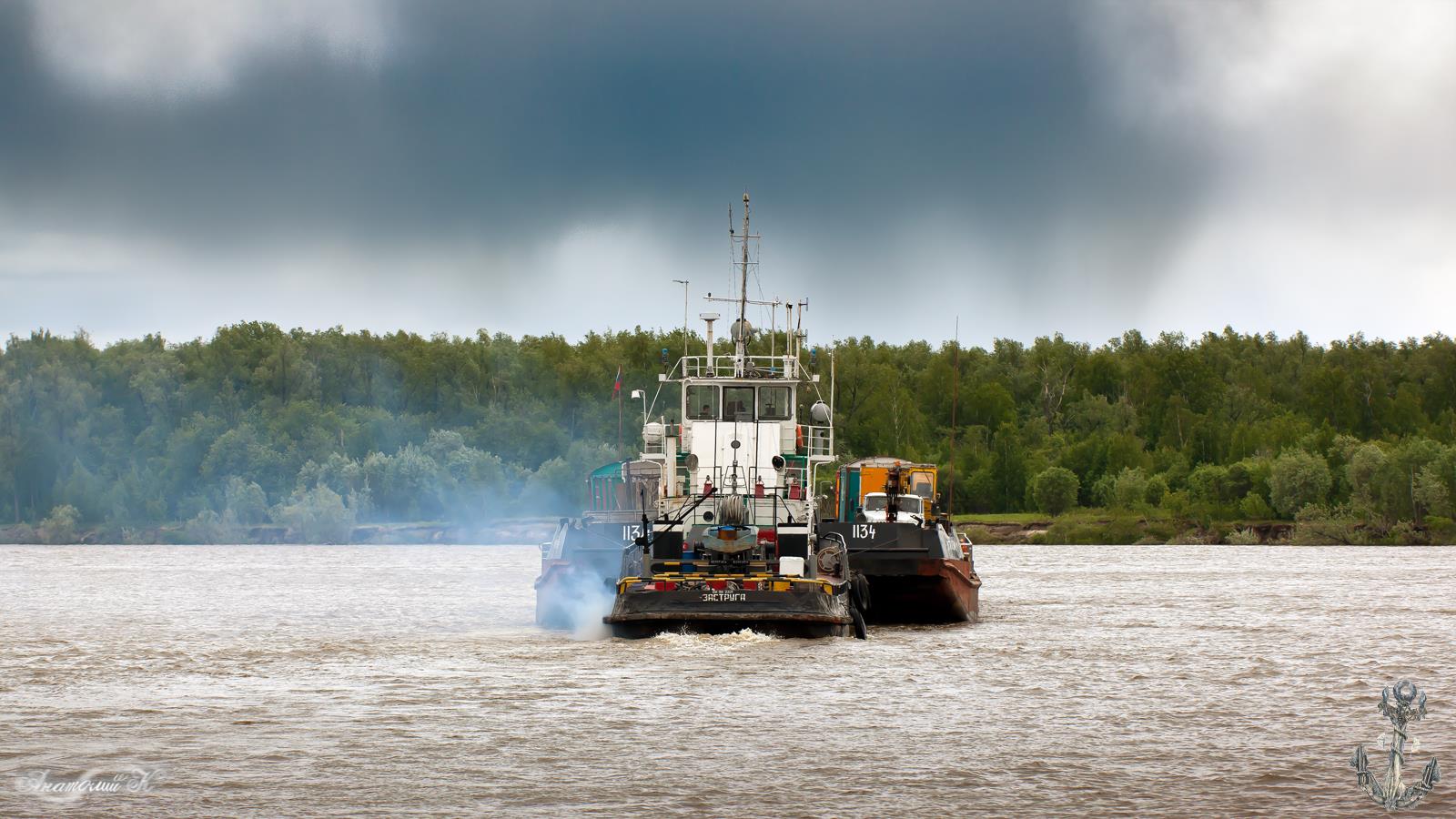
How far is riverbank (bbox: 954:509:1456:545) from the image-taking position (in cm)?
10506

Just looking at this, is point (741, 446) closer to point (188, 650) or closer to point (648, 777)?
point (188, 650)

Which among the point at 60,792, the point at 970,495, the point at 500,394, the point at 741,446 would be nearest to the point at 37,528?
the point at 500,394

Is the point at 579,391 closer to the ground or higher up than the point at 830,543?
higher up

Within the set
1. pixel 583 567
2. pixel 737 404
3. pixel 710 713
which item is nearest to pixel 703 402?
pixel 737 404

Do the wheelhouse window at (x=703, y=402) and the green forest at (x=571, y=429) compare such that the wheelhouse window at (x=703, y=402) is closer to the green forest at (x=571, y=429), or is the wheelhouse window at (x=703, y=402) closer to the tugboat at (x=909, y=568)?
the tugboat at (x=909, y=568)

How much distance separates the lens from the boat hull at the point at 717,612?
1154 inches

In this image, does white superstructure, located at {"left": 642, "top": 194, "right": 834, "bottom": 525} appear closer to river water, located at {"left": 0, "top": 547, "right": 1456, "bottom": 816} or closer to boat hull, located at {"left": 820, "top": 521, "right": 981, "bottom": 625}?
boat hull, located at {"left": 820, "top": 521, "right": 981, "bottom": 625}

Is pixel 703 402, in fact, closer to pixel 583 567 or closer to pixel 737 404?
pixel 737 404

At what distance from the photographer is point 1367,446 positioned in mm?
109438

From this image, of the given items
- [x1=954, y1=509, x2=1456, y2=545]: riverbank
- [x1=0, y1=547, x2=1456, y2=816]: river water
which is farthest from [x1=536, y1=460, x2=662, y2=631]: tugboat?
[x1=954, y1=509, x2=1456, y2=545]: riverbank

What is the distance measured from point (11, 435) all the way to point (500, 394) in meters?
36.9

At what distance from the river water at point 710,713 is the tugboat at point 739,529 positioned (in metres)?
0.67

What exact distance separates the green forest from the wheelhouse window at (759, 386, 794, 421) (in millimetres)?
66710

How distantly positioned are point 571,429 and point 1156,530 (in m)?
45.1
